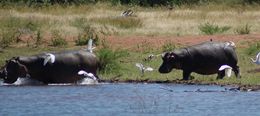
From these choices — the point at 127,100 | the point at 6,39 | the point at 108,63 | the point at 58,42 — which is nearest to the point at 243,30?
the point at 58,42

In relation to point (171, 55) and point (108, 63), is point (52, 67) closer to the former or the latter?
point (108, 63)

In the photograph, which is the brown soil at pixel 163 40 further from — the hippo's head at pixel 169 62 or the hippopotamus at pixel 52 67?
the hippopotamus at pixel 52 67

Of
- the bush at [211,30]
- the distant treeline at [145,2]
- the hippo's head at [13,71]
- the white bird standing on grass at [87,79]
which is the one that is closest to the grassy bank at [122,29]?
the bush at [211,30]

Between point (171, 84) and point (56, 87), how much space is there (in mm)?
2750

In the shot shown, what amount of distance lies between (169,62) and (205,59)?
3.01 ft

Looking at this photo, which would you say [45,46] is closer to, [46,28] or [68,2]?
[46,28]

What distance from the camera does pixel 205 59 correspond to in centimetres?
2406

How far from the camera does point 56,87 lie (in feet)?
74.0

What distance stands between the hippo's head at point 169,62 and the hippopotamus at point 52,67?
6.53 feet

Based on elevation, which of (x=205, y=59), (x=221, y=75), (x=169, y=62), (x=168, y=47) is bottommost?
(x=221, y=75)

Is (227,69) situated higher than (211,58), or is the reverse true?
(211,58)

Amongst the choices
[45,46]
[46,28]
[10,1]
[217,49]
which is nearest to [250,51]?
[217,49]

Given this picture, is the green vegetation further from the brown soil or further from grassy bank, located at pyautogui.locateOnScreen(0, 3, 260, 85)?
the brown soil

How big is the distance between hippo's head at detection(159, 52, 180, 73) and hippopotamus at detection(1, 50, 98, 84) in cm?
199
